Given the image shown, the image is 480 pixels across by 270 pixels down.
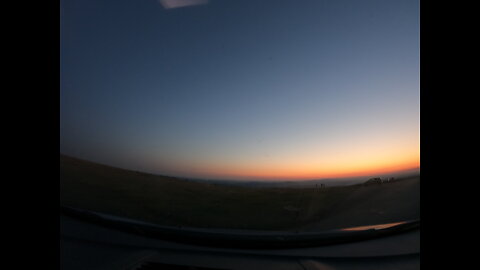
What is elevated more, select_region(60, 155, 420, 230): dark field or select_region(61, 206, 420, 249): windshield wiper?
select_region(60, 155, 420, 230): dark field

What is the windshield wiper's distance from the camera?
1889 millimetres

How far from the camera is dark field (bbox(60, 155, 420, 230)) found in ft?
6.17

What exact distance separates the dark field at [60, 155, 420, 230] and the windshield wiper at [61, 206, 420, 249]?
0.18 ft

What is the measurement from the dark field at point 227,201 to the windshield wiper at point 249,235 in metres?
0.05

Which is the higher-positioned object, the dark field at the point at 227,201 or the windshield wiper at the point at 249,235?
the dark field at the point at 227,201

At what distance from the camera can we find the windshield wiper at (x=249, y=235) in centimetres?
189

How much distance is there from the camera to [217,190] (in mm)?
1883

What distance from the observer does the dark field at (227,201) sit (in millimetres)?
1882

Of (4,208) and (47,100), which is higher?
(47,100)

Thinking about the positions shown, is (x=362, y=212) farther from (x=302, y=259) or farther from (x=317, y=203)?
(x=302, y=259)
